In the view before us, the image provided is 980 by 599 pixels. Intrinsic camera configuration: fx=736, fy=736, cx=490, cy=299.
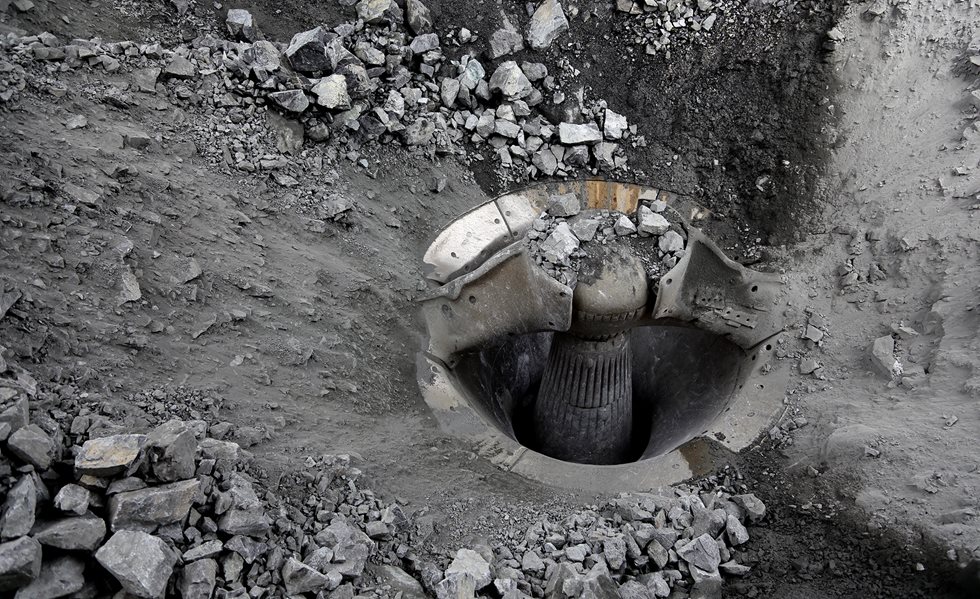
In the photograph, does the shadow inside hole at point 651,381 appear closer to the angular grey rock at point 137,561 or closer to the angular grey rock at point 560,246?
the angular grey rock at point 560,246

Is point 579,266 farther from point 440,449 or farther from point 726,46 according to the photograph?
point 726,46

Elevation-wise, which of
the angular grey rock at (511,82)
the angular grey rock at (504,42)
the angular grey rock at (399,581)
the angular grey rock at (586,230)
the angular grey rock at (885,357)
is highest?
the angular grey rock at (504,42)

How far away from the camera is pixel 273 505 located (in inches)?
119

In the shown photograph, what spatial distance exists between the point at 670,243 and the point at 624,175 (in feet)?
4.58

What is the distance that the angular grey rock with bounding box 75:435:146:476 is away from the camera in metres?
2.54

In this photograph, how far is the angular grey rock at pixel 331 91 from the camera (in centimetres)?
491

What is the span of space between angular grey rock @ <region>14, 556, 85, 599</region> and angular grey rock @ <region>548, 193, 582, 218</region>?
10.6 feet

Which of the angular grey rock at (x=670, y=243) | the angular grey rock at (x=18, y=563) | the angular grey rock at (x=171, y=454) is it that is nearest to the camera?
the angular grey rock at (x=18, y=563)

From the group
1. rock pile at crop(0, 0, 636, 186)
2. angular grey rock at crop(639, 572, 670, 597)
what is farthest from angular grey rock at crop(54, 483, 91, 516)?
rock pile at crop(0, 0, 636, 186)

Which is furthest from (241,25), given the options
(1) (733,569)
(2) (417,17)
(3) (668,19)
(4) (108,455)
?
(1) (733,569)

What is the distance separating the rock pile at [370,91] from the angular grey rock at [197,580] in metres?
2.73

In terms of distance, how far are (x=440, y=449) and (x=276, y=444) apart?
38.5 inches

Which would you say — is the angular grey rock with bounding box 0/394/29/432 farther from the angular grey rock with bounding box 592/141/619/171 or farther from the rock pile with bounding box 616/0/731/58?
the rock pile with bounding box 616/0/731/58

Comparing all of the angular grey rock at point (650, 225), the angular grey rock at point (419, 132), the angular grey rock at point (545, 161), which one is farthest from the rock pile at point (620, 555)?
the angular grey rock at point (419, 132)
